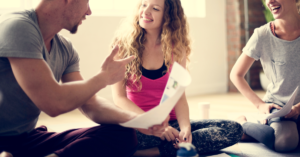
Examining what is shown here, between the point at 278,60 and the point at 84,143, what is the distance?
3.88 ft

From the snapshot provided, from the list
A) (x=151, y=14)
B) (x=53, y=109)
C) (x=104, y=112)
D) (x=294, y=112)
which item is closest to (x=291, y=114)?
(x=294, y=112)

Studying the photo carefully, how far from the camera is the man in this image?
37.1 inches

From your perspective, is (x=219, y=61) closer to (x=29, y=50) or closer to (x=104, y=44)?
(x=104, y=44)

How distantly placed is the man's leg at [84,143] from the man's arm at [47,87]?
159 mm

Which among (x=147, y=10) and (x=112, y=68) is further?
(x=147, y=10)

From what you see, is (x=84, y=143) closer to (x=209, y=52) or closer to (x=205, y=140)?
(x=205, y=140)

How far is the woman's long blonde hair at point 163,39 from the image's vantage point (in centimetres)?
159

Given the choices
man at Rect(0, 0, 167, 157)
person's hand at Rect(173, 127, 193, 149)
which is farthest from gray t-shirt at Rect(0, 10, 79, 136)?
person's hand at Rect(173, 127, 193, 149)

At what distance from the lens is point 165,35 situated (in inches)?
64.4

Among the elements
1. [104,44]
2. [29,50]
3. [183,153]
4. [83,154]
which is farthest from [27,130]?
[104,44]

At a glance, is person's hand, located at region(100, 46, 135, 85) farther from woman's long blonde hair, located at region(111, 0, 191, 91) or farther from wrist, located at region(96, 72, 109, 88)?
woman's long blonde hair, located at region(111, 0, 191, 91)

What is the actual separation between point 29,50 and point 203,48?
3.29 m

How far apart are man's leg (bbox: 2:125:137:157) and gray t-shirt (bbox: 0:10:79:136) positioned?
2.5 inches

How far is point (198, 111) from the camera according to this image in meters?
2.89
